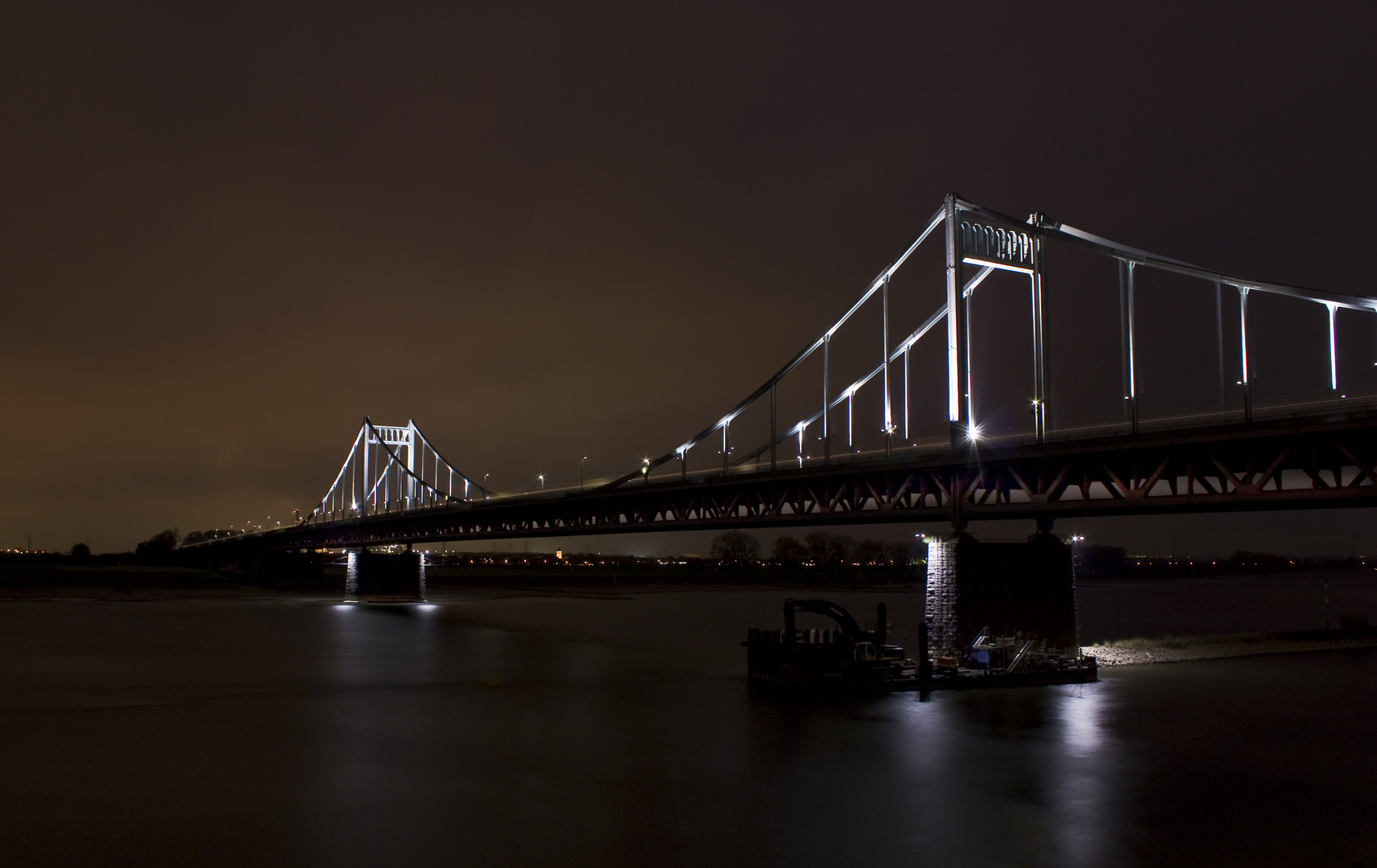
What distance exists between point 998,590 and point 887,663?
244 inches

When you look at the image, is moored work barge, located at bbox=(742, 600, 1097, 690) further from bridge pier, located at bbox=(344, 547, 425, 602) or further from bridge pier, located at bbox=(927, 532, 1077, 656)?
bridge pier, located at bbox=(344, 547, 425, 602)

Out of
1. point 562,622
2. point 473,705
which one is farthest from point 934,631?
point 562,622

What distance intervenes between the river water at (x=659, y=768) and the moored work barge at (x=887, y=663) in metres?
1.15

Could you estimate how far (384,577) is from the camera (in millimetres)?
107250

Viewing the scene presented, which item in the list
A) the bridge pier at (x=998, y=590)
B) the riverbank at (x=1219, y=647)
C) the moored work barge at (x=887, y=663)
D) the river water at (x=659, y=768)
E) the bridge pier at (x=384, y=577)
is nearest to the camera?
the river water at (x=659, y=768)

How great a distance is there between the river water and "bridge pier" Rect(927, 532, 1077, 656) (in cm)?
320

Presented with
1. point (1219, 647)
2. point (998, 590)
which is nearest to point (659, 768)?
point (998, 590)

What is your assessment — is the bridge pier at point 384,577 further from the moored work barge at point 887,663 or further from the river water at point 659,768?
the moored work barge at point 887,663

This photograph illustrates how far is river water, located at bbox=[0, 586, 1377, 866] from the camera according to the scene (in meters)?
16.0

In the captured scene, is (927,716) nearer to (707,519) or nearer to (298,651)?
(707,519)

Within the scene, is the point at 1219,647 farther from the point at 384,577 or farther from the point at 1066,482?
the point at 384,577

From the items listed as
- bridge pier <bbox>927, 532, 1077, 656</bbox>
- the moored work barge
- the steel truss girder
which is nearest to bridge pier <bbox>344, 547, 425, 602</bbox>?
the steel truss girder

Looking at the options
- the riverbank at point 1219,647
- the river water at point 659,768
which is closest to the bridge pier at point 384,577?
the river water at point 659,768

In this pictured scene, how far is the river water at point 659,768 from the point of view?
16016 mm
